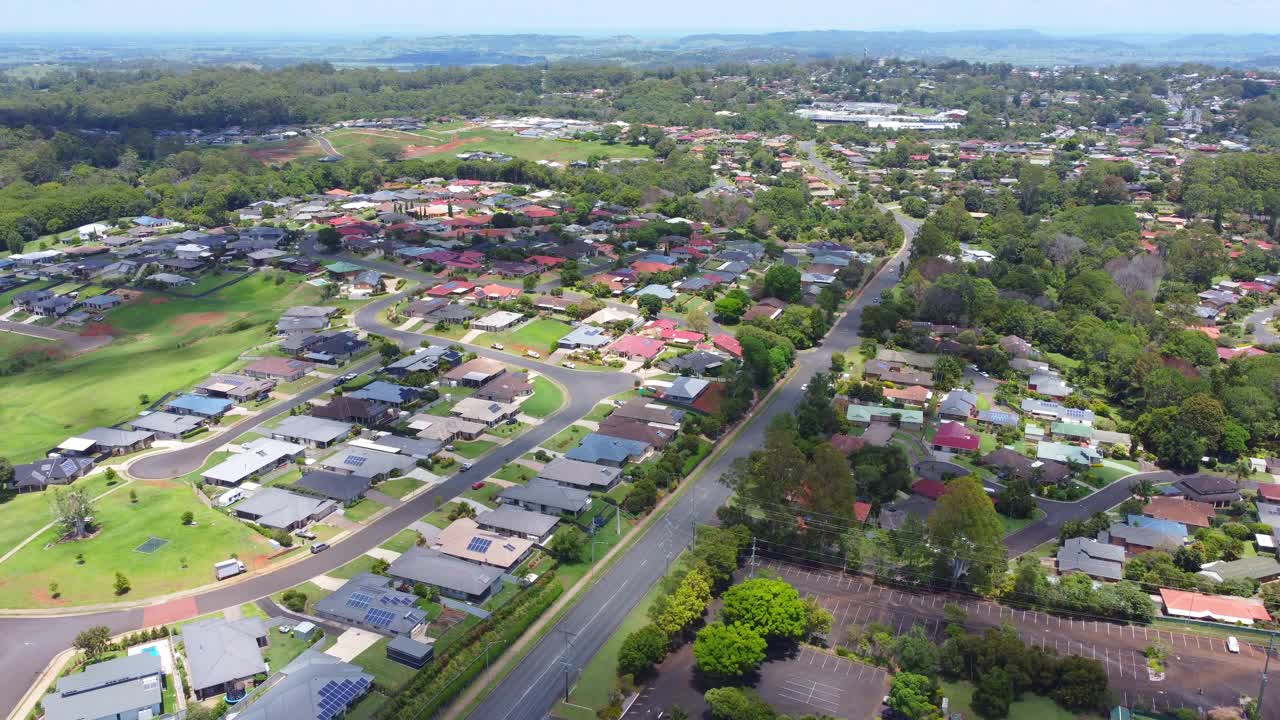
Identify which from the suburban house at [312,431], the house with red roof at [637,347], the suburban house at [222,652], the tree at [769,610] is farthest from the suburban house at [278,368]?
the tree at [769,610]

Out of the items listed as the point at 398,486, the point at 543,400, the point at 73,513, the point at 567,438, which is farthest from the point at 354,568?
the point at 543,400

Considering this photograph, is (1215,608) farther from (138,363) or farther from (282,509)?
(138,363)

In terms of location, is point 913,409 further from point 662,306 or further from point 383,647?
point 383,647

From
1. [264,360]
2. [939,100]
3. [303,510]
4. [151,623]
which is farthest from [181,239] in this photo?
[939,100]

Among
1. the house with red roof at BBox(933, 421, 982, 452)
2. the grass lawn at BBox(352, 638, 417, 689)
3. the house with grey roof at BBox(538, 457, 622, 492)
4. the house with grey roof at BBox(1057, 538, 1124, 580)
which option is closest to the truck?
the grass lawn at BBox(352, 638, 417, 689)

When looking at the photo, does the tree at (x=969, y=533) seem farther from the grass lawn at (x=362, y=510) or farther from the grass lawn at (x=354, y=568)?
the grass lawn at (x=362, y=510)

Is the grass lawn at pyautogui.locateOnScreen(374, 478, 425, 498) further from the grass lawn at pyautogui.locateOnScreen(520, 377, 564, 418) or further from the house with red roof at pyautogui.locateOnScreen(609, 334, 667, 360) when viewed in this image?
the house with red roof at pyautogui.locateOnScreen(609, 334, 667, 360)
